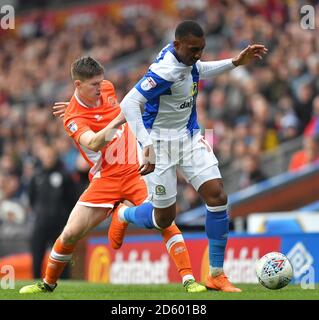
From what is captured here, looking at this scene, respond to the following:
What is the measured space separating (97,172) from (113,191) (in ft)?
0.86

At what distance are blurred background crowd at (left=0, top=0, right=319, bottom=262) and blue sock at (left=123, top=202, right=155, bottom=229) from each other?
5786mm

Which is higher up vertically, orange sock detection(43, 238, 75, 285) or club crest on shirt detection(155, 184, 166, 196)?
club crest on shirt detection(155, 184, 166, 196)

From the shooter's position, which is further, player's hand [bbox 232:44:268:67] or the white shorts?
player's hand [bbox 232:44:268:67]

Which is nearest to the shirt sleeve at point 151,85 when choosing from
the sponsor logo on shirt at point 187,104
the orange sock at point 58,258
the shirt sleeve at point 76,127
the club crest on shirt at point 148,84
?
the club crest on shirt at point 148,84

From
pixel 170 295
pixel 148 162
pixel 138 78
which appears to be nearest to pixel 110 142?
pixel 148 162

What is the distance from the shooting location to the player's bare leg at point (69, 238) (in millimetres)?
9344

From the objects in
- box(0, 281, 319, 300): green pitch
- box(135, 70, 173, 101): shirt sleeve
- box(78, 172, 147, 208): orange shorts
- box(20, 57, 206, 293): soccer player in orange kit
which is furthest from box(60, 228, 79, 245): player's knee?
box(135, 70, 173, 101): shirt sleeve

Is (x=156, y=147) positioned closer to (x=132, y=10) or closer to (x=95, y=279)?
(x=95, y=279)

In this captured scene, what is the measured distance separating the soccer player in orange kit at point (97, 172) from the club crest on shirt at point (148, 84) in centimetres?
40

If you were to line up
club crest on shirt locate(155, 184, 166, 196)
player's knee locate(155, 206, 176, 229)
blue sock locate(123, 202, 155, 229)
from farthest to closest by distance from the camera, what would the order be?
blue sock locate(123, 202, 155, 229), player's knee locate(155, 206, 176, 229), club crest on shirt locate(155, 184, 166, 196)

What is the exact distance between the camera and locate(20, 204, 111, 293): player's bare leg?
934 cm

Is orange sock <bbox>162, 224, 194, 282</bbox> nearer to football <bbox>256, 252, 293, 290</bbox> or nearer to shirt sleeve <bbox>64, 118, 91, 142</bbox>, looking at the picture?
football <bbox>256, 252, 293, 290</bbox>
